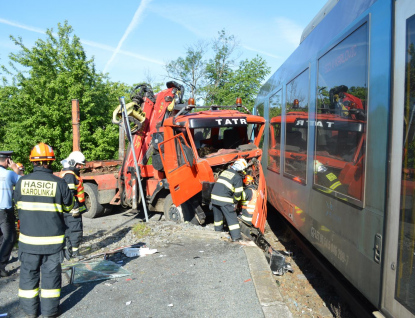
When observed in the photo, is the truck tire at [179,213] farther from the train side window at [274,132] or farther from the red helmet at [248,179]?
the train side window at [274,132]

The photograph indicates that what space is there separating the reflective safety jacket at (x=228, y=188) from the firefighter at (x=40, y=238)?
10.2ft

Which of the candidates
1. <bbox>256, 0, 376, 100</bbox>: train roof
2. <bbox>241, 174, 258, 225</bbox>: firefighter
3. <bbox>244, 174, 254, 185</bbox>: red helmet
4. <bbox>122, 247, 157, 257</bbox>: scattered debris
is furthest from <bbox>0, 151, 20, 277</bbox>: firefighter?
<bbox>256, 0, 376, 100</bbox>: train roof

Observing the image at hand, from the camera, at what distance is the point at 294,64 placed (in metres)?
5.88

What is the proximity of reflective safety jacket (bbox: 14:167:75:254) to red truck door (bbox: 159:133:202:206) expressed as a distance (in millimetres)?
3536

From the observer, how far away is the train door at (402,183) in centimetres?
236

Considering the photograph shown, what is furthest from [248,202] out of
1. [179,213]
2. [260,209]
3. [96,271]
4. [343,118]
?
[343,118]

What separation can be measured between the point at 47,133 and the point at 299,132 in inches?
509

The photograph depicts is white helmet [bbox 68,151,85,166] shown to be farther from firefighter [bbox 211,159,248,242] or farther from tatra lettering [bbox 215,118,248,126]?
tatra lettering [bbox 215,118,248,126]

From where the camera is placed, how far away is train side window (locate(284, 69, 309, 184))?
4984 millimetres

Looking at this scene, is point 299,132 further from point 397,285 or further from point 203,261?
point 397,285

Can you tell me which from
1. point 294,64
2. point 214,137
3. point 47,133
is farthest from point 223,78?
point 294,64

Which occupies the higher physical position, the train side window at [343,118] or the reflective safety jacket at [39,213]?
the train side window at [343,118]

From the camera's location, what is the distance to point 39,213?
3836 millimetres

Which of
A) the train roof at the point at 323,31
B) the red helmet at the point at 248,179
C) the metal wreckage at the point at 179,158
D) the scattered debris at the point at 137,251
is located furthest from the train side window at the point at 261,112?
the scattered debris at the point at 137,251
